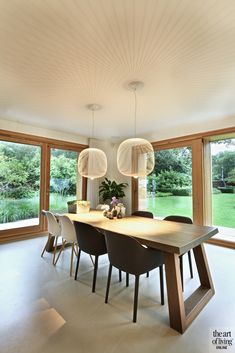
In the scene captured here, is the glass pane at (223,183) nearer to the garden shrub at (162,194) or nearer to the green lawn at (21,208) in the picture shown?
the garden shrub at (162,194)

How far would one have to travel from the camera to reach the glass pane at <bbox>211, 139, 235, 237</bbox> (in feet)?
12.7

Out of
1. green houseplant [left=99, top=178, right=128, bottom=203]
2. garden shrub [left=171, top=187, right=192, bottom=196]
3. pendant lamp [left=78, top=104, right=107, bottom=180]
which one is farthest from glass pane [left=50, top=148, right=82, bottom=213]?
garden shrub [left=171, top=187, right=192, bottom=196]

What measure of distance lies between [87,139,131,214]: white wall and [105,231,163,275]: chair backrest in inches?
139

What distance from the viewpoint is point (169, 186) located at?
15.8 ft

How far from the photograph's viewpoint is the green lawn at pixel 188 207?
3.90 metres

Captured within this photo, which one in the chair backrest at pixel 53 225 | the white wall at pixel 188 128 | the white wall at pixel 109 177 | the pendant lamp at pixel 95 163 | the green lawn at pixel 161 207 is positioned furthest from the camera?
the white wall at pixel 109 177

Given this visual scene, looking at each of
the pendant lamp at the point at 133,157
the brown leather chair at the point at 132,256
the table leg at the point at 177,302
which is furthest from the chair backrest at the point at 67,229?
the table leg at the point at 177,302

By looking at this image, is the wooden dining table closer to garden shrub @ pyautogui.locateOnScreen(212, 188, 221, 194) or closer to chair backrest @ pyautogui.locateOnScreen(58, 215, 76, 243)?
chair backrest @ pyautogui.locateOnScreen(58, 215, 76, 243)

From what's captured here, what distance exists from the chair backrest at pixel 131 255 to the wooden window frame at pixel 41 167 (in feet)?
10.3

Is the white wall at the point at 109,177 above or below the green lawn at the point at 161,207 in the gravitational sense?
above

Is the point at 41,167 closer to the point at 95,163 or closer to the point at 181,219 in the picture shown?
the point at 95,163

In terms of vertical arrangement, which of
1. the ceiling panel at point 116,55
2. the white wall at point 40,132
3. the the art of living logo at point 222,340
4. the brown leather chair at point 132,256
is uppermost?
the ceiling panel at point 116,55

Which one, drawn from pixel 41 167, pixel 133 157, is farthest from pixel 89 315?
pixel 41 167

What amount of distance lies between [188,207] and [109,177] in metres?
2.59
